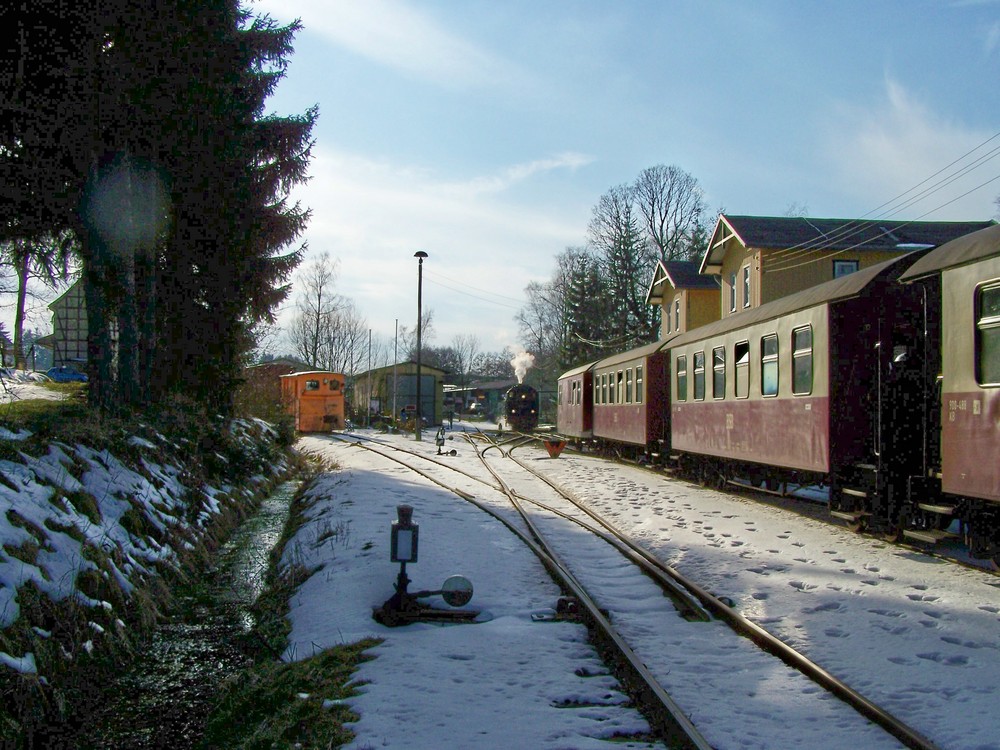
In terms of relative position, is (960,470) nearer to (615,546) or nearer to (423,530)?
(615,546)

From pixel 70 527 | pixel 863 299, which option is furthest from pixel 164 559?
pixel 863 299

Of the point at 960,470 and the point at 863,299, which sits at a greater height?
the point at 863,299

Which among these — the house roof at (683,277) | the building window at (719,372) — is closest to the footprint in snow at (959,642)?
the building window at (719,372)

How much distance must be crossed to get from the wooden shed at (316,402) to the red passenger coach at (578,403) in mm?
12523

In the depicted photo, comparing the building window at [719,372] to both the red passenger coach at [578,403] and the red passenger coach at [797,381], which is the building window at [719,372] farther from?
the red passenger coach at [578,403]

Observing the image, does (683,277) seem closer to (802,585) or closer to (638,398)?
(638,398)

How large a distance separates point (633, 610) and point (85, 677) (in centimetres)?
419

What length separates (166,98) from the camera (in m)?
12.8

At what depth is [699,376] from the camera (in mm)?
15820

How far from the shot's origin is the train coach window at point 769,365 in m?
12.0

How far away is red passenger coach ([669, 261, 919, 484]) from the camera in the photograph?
32.1 feet

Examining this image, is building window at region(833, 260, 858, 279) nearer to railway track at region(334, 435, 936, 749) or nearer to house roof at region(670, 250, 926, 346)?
house roof at region(670, 250, 926, 346)

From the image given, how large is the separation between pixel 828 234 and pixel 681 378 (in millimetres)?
16025

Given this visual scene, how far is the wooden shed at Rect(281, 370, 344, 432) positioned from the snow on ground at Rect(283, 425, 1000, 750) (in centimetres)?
2880
